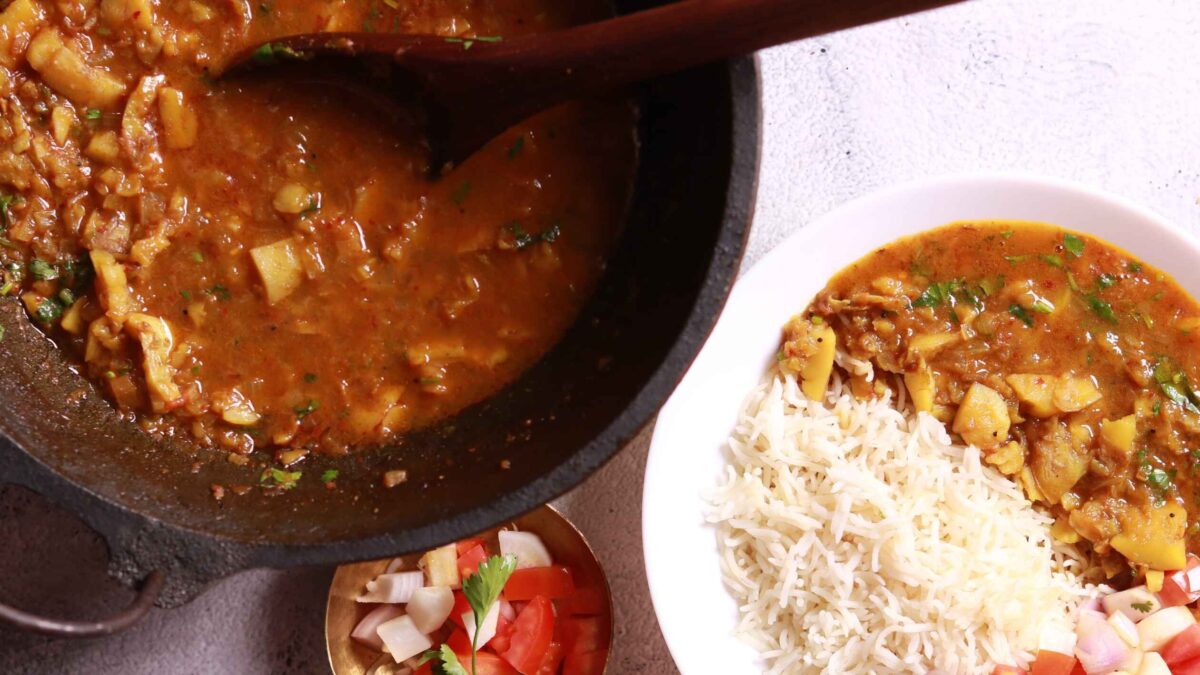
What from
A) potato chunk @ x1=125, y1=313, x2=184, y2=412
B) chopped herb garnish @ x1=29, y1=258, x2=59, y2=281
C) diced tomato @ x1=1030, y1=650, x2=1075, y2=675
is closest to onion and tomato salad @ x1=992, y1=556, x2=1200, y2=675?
diced tomato @ x1=1030, y1=650, x2=1075, y2=675

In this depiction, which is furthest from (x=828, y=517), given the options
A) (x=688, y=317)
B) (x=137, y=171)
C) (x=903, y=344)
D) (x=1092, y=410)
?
(x=137, y=171)

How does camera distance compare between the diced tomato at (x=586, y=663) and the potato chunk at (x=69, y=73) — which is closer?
the potato chunk at (x=69, y=73)

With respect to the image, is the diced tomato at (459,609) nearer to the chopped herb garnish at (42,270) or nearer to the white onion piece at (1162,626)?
the chopped herb garnish at (42,270)

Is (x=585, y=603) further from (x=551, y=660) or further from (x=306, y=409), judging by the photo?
(x=306, y=409)

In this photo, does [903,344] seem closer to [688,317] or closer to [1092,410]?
[1092,410]

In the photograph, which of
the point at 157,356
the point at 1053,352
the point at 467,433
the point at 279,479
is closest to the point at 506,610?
the point at 467,433

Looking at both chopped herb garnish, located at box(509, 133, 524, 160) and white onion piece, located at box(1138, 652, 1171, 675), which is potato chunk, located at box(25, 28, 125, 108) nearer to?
chopped herb garnish, located at box(509, 133, 524, 160)

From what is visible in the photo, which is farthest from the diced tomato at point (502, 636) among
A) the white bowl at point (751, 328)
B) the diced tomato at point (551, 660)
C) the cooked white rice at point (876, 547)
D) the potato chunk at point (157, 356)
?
the potato chunk at point (157, 356)
